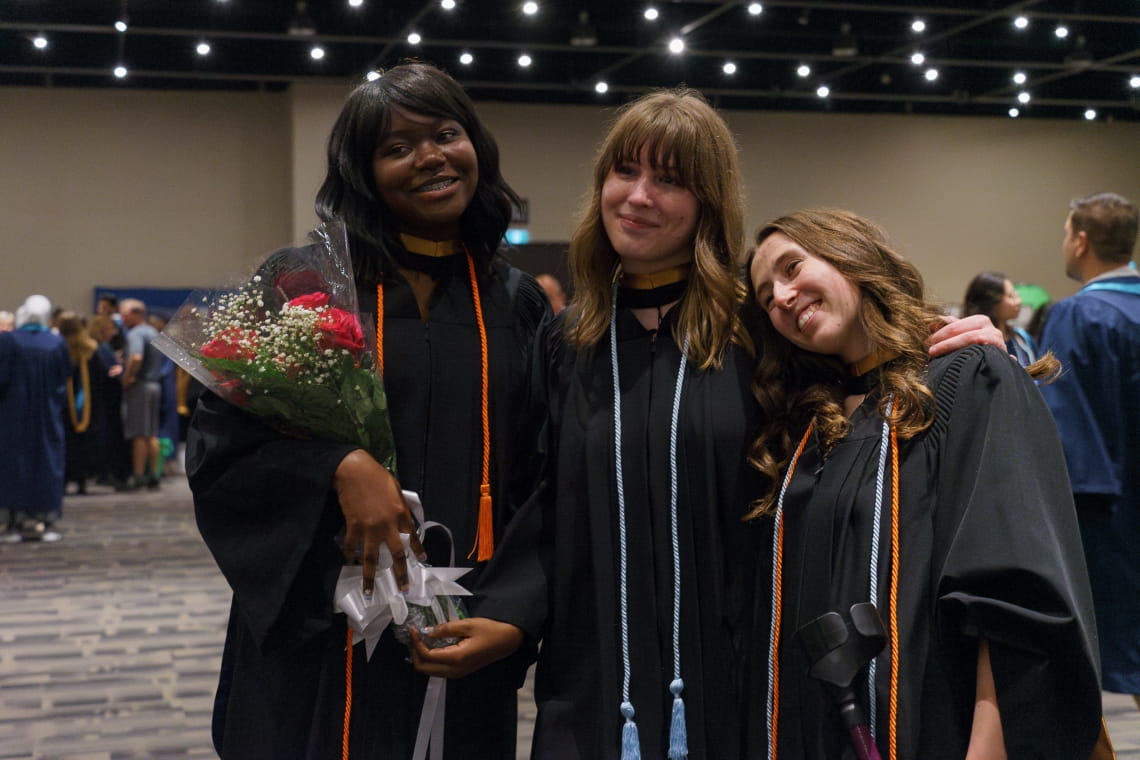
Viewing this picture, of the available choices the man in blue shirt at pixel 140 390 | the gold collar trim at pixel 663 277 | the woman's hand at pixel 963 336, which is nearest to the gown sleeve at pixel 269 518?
the gold collar trim at pixel 663 277

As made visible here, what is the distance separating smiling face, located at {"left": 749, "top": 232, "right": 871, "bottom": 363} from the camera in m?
1.87

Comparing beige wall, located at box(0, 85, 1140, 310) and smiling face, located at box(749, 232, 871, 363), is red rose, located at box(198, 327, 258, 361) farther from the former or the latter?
beige wall, located at box(0, 85, 1140, 310)

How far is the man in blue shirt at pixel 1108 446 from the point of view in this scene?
3812mm

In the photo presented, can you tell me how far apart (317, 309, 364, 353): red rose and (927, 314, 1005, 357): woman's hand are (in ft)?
2.95

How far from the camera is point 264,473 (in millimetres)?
2000

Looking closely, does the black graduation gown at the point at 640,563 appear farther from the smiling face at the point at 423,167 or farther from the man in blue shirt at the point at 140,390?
the man in blue shirt at the point at 140,390

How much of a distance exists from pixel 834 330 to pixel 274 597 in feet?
3.30

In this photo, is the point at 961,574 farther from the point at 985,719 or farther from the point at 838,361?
the point at 838,361

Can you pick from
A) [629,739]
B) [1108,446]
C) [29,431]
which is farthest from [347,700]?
[29,431]

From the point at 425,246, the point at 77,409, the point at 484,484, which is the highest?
the point at 425,246

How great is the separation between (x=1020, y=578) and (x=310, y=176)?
1359 centimetres

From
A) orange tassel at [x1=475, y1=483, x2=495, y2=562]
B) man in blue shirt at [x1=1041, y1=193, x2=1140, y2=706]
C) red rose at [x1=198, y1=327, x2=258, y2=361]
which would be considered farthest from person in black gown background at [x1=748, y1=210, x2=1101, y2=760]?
man in blue shirt at [x1=1041, y1=193, x2=1140, y2=706]

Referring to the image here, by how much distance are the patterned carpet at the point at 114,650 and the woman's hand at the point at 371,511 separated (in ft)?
8.55

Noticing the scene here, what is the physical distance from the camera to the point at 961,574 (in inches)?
64.2
